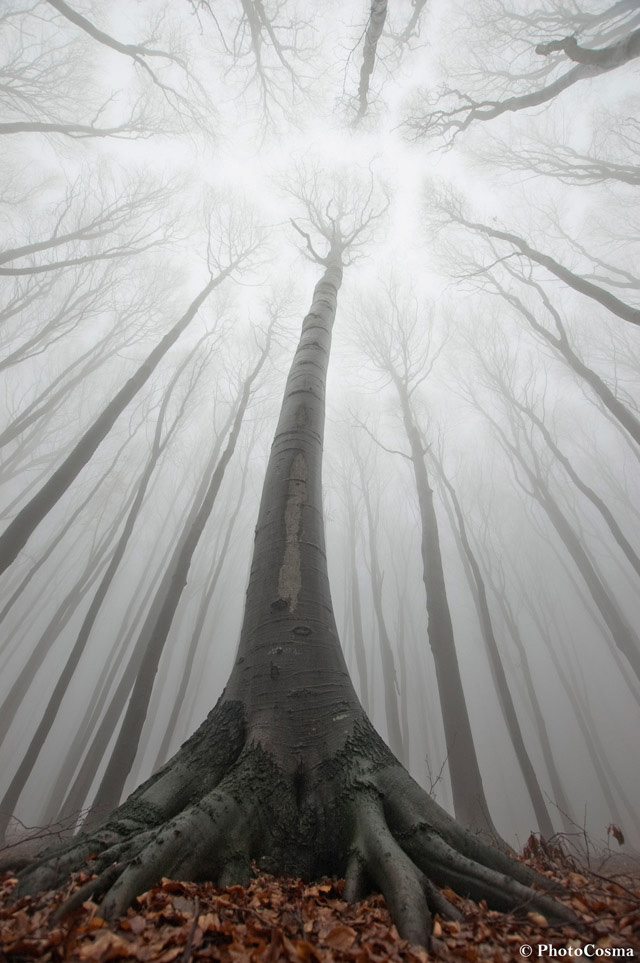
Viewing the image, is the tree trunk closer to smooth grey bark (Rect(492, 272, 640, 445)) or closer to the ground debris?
the ground debris

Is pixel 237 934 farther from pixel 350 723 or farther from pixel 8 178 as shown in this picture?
pixel 8 178

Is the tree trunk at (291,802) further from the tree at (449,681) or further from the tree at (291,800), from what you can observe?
the tree at (449,681)

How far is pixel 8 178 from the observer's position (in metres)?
11.3

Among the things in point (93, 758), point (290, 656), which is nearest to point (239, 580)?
point (93, 758)

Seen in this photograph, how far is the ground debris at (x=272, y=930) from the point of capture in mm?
859

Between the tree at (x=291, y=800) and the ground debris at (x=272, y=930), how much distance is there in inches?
2.9

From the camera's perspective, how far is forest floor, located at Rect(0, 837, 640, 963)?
861 mm

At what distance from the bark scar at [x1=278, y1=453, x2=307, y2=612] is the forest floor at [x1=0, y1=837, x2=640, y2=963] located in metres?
1.07

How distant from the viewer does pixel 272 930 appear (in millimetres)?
960

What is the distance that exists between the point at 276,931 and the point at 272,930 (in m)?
0.04

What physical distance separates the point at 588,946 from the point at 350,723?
100 cm

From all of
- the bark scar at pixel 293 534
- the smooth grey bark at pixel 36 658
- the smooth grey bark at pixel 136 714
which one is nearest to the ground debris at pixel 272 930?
the bark scar at pixel 293 534

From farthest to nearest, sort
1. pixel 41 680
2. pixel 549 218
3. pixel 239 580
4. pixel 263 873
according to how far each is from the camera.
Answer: pixel 239 580 → pixel 41 680 → pixel 549 218 → pixel 263 873

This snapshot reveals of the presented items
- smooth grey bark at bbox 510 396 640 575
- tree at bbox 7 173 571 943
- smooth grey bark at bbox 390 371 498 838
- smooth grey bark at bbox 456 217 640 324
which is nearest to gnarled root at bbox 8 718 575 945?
tree at bbox 7 173 571 943
